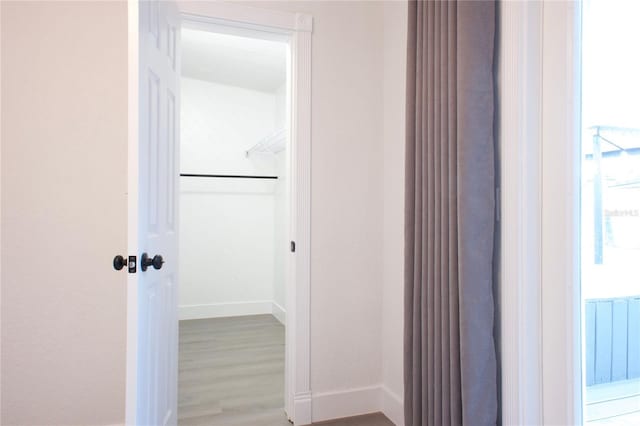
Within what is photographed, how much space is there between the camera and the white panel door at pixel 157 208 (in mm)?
1407

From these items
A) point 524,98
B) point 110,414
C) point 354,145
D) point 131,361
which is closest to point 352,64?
point 354,145

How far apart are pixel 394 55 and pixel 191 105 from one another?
2966mm

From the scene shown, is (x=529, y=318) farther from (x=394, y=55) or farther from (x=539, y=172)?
(x=394, y=55)

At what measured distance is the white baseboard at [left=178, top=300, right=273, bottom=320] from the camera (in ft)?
14.4

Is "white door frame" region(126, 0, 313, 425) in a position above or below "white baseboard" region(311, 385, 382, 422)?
above

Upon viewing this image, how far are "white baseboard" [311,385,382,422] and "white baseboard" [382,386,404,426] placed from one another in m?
0.04

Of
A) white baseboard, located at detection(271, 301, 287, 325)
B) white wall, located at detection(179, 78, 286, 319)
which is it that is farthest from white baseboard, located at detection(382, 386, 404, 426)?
white wall, located at detection(179, 78, 286, 319)

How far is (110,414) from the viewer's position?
1925 mm

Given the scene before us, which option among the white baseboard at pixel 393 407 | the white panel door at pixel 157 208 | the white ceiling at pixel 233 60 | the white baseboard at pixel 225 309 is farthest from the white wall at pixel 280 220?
the white panel door at pixel 157 208

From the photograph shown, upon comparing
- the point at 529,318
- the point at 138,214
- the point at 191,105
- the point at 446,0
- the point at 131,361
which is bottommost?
the point at 131,361

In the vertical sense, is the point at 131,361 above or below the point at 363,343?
above

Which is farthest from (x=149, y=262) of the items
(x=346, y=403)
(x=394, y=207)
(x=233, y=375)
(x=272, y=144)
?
(x=272, y=144)

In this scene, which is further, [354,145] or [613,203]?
[354,145]

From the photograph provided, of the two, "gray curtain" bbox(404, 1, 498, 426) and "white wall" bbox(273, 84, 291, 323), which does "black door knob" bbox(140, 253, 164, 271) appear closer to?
"gray curtain" bbox(404, 1, 498, 426)
